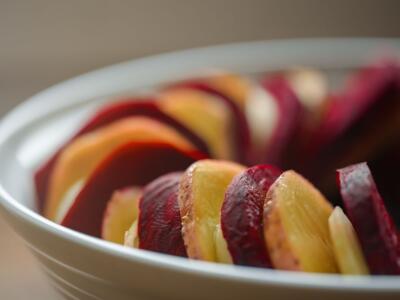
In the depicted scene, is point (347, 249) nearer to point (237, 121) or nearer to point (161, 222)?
point (161, 222)

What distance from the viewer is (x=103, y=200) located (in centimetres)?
59

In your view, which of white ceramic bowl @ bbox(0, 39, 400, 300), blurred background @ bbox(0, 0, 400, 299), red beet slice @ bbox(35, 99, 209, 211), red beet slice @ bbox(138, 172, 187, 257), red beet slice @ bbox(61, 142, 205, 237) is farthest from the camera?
blurred background @ bbox(0, 0, 400, 299)

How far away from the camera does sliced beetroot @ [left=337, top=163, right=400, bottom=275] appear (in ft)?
1.31

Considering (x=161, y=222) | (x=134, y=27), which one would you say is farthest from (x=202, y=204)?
(x=134, y=27)

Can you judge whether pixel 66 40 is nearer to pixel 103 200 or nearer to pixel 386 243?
pixel 103 200

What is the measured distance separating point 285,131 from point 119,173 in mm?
228

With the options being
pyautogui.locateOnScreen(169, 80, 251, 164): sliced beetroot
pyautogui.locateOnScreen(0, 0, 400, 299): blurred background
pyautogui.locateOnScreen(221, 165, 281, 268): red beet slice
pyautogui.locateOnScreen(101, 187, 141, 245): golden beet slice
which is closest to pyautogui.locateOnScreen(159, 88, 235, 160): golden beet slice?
pyautogui.locateOnScreen(169, 80, 251, 164): sliced beetroot

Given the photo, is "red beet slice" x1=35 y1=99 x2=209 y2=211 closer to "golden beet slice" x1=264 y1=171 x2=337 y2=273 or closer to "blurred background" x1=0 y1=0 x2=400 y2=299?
"golden beet slice" x1=264 y1=171 x2=337 y2=273

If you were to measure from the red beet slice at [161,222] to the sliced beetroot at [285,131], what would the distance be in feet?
0.92

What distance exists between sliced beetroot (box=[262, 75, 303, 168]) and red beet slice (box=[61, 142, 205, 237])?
0.13 meters

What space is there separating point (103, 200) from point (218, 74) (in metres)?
0.33

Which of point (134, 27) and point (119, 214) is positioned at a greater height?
point (134, 27)

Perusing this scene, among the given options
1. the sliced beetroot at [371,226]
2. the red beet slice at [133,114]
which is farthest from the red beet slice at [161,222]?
the red beet slice at [133,114]

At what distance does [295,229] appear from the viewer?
16.6 inches
